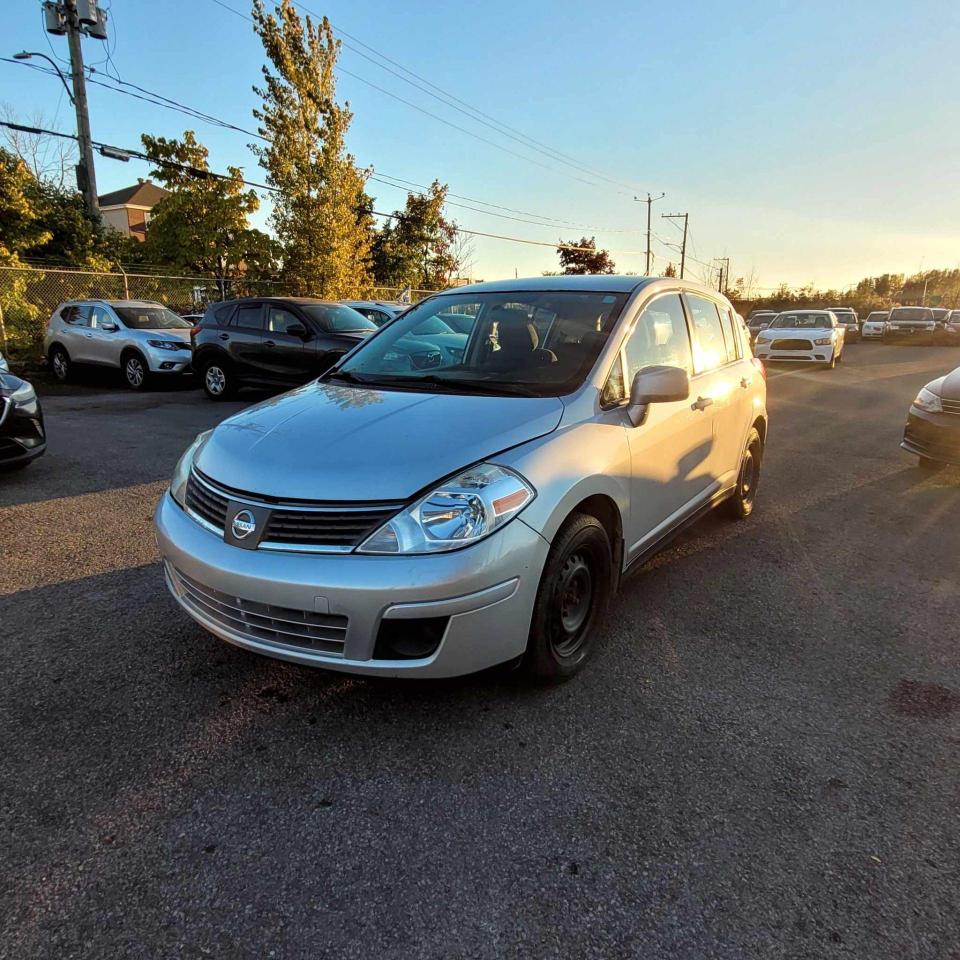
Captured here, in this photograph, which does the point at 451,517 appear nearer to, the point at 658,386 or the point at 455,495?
the point at 455,495

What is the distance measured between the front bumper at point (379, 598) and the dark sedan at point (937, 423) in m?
5.30

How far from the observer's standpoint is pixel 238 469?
2.55m

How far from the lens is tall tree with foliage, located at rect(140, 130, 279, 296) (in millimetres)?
26125

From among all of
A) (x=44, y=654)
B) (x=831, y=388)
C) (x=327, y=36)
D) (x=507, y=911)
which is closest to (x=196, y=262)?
(x=327, y=36)

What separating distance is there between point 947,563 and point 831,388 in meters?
11.0

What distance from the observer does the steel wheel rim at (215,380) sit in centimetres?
1149

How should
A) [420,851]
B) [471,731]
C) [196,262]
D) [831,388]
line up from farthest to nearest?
[196,262] < [831,388] < [471,731] < [420,851]

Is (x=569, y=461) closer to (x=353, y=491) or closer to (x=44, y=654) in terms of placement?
(x=353, y=491)

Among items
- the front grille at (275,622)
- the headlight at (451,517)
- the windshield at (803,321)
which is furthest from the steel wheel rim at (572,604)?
the windshield at (803,321)

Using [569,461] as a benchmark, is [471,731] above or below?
below

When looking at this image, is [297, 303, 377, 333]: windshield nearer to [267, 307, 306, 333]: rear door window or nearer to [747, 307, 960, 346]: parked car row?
[267, 307, 306, 333]: rear door window

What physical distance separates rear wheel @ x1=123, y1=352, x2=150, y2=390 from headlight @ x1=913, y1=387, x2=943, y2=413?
1229cm

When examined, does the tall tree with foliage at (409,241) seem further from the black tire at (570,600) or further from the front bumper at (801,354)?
the black tire at (570,600)

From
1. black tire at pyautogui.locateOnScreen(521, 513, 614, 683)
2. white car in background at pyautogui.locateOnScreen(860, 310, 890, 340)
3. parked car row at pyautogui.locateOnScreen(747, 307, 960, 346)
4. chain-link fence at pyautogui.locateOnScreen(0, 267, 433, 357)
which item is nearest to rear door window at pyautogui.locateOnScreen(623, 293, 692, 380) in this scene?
black tire at pyautogui.locateOnScreen(521, 513, 614, 683)
